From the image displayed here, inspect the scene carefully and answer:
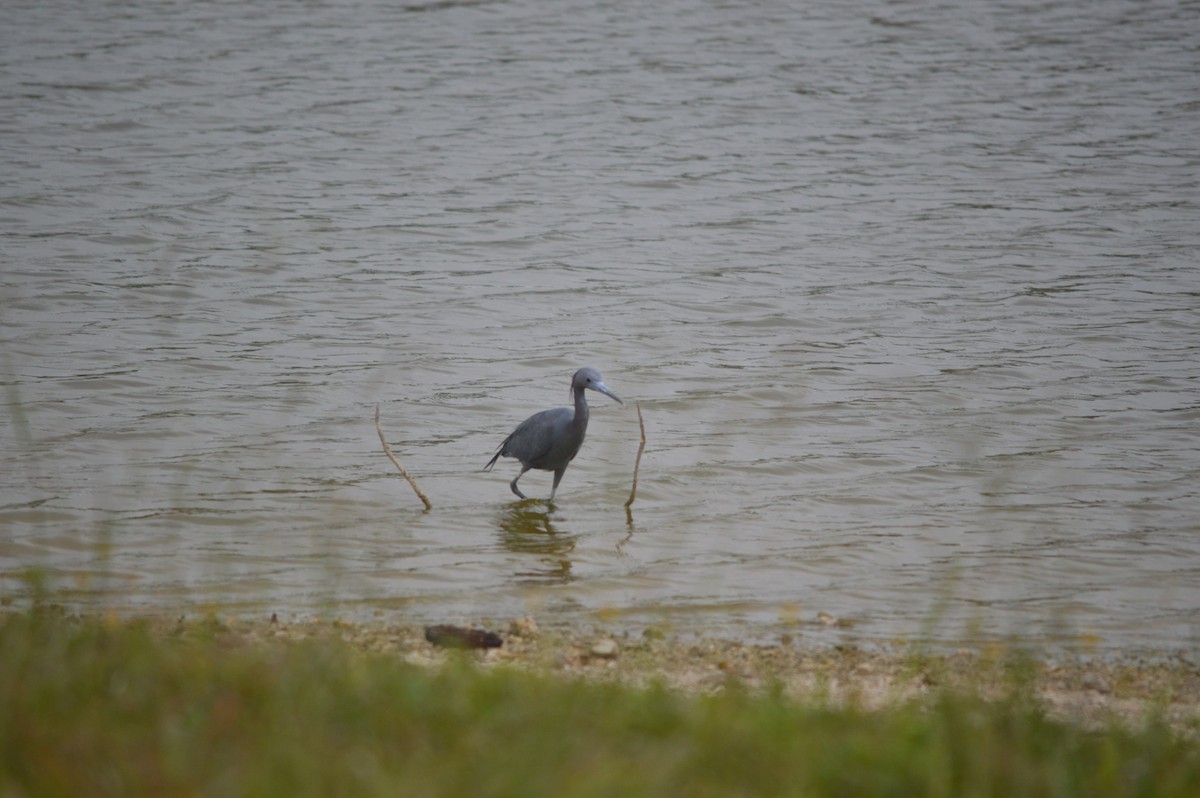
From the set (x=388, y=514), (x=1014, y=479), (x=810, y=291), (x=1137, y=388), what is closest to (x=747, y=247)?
(x=810, y=291)

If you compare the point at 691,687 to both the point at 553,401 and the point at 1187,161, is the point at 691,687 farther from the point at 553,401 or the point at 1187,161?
the point at 1187,161

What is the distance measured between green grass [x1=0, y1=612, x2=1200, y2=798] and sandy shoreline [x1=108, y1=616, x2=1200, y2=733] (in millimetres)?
930

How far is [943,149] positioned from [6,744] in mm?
17773

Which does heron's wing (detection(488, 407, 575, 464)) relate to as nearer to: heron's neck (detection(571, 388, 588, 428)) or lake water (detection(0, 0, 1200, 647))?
heron's neck (detection(571, 388, 588, 428))

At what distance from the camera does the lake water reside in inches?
309

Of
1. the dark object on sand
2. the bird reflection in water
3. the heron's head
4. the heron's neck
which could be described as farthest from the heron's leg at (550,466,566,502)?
the dark object on sand

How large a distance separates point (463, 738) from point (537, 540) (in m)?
4.83

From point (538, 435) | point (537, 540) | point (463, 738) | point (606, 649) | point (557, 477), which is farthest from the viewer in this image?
point (557, 477)

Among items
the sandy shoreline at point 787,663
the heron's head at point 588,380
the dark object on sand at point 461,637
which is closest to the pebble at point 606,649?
the sandy shoreline at point 787,663

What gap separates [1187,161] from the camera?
18.6m

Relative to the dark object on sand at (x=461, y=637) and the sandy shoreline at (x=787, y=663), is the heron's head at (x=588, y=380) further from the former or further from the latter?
the dark object on sand at (x=461, y=637)

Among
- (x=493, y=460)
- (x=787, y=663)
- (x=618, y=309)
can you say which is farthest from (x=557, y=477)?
(x=618, y=309)

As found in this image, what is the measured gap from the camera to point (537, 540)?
8492mm

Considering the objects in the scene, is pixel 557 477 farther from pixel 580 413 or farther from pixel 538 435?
pixel 580 413
